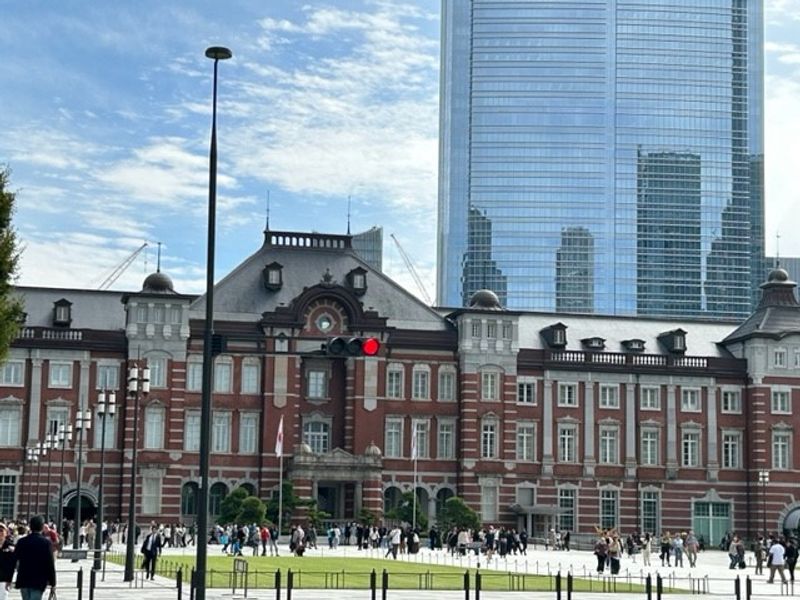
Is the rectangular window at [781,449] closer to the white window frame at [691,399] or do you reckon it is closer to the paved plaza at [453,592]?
the white window frame at [691,399]

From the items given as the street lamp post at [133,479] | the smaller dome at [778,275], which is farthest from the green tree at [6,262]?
the smaller dome at [778,275]

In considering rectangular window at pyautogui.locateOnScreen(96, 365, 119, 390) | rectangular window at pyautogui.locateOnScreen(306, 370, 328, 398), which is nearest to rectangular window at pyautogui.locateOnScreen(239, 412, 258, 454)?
rectangular window at pyautogui.locateOnScreen(306, 370, 328, 398)

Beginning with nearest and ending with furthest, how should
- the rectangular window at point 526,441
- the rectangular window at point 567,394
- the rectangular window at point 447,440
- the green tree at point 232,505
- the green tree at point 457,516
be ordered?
the green tree at point 232,505 < the green tree at point 457,516 < the rectangular window at point 447,440 < the rectangular window at point 526,441 < the rectangular window at point 567,394

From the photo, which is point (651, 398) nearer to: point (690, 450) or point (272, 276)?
point (690, 450)

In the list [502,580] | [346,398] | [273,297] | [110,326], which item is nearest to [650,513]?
[346,398]

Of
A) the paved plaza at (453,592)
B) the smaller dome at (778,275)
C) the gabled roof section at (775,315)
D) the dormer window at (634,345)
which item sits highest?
the smaller dome at (778,275)

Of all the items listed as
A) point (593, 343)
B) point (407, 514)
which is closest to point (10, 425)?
point (407, 514)

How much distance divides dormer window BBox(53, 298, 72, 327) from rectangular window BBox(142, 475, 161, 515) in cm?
1059

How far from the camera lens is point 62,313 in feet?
295

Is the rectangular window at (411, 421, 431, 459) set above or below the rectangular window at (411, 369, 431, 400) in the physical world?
below

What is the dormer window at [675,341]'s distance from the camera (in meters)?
98.1

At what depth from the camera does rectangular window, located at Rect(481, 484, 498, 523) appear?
303 ft

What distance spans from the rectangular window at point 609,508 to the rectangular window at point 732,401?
942cm

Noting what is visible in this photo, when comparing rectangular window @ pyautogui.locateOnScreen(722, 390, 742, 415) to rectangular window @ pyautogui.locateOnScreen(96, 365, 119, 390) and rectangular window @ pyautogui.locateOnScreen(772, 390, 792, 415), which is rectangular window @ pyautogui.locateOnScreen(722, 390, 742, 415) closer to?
rectangular window @ pyautogui.locateOnScreen(772, 390, 792, 415)
